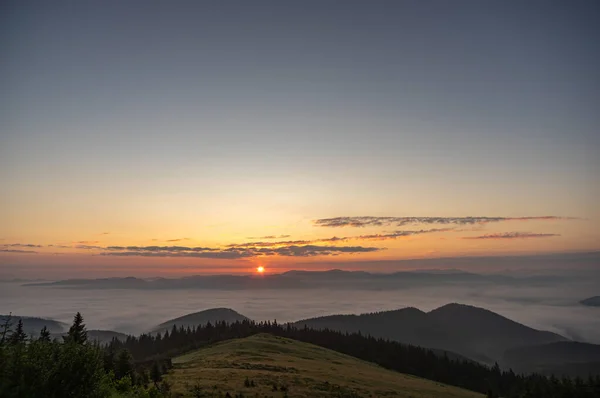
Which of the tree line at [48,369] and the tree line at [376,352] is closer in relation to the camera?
the tree line at [48,369]

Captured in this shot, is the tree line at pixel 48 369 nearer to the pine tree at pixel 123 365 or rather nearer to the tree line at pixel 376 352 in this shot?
the pine tree at pixel 123 365

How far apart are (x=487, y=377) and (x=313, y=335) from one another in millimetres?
75852

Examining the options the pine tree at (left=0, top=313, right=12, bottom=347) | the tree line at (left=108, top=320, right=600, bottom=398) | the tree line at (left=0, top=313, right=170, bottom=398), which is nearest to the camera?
the tree line at (left=0, top=313, right=170, bottom=398)

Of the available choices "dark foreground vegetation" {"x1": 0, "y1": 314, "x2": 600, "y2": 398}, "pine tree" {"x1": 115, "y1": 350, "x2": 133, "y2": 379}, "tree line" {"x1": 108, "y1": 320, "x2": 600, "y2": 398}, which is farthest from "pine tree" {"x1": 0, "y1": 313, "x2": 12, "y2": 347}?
"tree line" {"x1": 108, "y1": 320, "x2": 600, "y2": 398}

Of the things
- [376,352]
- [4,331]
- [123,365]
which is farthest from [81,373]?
[376,352]

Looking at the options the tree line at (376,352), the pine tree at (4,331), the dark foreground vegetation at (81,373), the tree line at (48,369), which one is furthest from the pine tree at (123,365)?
the tree line at (376,352)

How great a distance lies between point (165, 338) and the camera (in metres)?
179

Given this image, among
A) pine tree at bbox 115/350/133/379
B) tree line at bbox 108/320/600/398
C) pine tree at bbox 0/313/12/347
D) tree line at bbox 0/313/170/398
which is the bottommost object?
tree line at bbox 108/320/600/398

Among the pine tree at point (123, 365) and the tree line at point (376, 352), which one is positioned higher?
the pine tree at point (123, 365)

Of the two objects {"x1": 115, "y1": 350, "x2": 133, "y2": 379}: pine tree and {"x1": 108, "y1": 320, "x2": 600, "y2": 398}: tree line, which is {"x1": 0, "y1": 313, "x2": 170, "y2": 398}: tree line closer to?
{"x1": 115, "y1": 350, "x2": 133, "y2": 379}: pine tree

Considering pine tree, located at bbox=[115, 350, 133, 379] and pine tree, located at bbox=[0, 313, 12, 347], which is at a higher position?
pine tree, located at bbox=[0, 313, 12, 347]

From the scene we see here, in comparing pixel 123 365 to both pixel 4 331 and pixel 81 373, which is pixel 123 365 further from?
pixel 4 331

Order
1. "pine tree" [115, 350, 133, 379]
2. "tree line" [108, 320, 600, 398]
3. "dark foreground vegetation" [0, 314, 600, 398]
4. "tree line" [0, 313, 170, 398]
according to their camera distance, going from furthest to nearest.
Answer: "tree line" [108, 320, 600, 398] → "pine tree" [115, 350, 133, 379] → "dark foreground vegetation" [0, 314, 600, 398] → "tree line" [0, 313, 170, 398]

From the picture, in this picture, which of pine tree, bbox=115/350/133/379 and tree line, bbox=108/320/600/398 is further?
tree line, bbox=108/320/600/398
